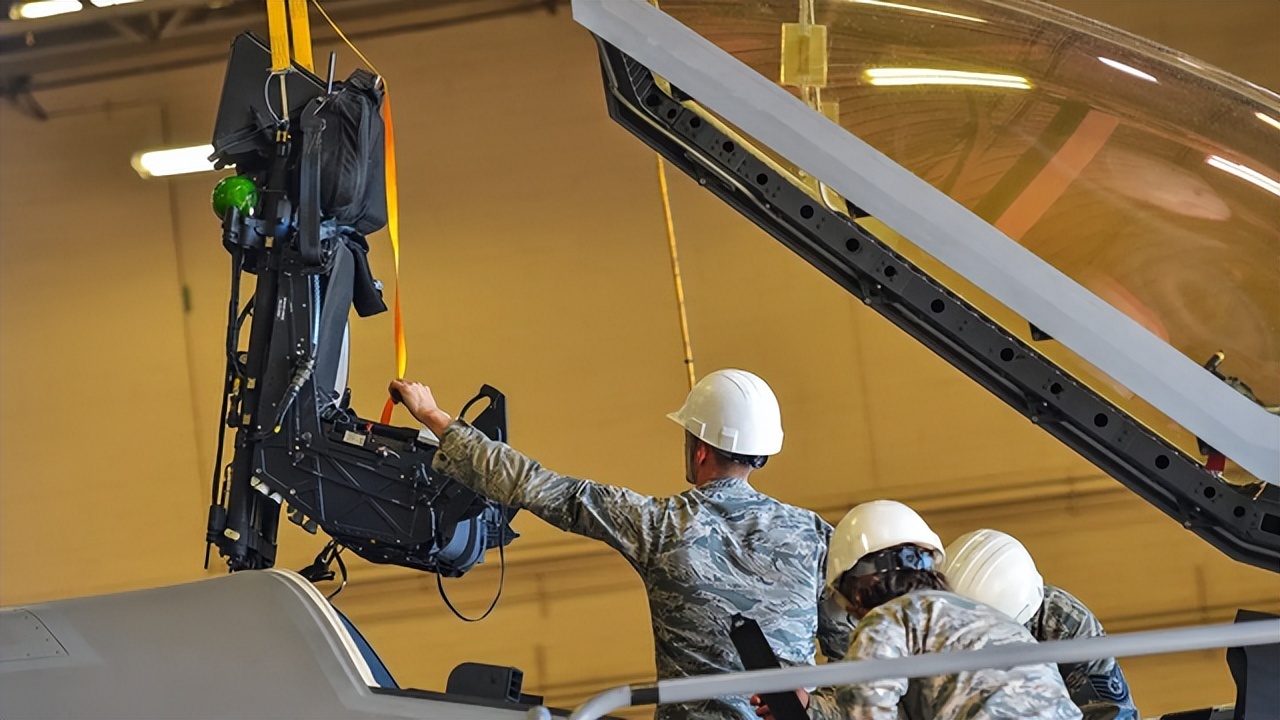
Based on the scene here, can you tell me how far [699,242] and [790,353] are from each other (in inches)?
41.8

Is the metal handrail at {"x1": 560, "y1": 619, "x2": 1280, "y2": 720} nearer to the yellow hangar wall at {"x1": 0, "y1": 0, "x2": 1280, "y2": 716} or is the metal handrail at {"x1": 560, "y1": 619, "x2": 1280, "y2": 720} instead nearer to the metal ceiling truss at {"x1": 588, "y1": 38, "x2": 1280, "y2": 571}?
the metal ceiling truss at {"x1": 588, "y1": 38, "x2": 1280, "y2": 571}

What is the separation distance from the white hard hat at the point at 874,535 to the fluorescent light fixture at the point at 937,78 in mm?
1027

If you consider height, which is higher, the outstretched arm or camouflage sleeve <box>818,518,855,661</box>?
the outstretched arm

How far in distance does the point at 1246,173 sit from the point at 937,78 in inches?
29.1

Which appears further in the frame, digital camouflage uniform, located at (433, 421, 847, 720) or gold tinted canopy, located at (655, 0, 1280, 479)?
digital camouflage uniform, located at (433, 421, 847, 720)

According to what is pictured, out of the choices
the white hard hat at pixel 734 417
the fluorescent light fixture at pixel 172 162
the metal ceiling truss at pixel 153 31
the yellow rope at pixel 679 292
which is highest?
the metal ceiling truss at pixel 153 31

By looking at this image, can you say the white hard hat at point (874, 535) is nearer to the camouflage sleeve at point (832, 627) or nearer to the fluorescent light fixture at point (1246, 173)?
the camouflage sleeve at point (832, 627)

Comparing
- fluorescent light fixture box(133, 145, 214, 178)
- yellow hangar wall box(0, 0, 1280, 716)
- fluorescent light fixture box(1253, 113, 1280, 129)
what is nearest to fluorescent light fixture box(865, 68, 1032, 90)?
fluorescent light fixture box(1253, 113, 1280, 129)

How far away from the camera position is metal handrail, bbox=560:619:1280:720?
211 cm

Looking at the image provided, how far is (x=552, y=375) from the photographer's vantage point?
8.89 metres

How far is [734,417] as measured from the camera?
11.3ft

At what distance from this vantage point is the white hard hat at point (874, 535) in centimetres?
277

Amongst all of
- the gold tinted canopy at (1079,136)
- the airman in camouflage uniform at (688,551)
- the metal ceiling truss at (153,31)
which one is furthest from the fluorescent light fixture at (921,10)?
the metal ceiling truss at (153,31)

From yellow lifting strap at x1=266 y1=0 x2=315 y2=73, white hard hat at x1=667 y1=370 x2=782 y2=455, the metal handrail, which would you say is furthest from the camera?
yellow lifting strap at x1=266 y1=0 x2=315 y2=73
